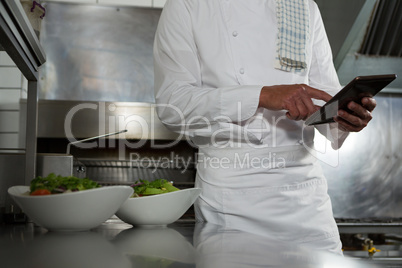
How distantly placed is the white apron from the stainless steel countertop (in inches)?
13.6

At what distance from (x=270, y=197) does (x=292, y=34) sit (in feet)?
1.47

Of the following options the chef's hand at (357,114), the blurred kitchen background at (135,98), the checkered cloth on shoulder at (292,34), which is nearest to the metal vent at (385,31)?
the blurred kitchen background at (135,98)

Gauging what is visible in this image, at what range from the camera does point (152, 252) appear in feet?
1.81

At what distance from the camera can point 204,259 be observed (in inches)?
19.5

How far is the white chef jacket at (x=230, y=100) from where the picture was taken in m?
1.08

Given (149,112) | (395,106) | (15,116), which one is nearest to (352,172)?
(395,106)

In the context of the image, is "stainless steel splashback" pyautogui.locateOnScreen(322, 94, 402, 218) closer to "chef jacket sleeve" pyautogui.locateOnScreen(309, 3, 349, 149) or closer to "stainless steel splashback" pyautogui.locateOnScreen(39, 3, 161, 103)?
"stainless steel splashback" pyautogui.locateOnScreen(39, 3, 161, 103)

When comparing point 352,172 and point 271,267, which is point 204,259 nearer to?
point 271,267

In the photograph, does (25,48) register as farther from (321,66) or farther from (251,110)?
(321,66)

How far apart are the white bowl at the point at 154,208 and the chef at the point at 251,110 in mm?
173

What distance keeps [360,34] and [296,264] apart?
242 cm

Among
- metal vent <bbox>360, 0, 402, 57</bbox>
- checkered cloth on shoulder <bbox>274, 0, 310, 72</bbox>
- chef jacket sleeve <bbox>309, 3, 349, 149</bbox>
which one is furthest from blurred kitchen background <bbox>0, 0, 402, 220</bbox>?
checkered cloth on shoulder <bbox>274, 0, 310, 72</bbox>

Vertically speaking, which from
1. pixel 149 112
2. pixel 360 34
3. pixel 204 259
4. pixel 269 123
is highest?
pixel 360 34

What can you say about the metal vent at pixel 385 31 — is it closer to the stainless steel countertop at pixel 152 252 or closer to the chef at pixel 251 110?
the chef at pixel 251 110
